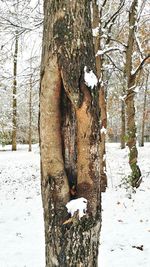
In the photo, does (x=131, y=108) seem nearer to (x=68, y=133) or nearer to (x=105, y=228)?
(x=105, y=228)

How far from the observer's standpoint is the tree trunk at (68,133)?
251cm

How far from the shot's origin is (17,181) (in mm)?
12359

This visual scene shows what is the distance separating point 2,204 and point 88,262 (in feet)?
20.4

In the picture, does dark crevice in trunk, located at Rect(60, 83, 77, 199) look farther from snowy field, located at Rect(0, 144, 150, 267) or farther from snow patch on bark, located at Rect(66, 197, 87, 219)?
snowy field, located at Rect(0, 144, 150, 267)

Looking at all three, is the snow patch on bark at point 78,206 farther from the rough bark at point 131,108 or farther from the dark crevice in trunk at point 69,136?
the rough bark at point 131,108

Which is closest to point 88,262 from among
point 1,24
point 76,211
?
point 76,211

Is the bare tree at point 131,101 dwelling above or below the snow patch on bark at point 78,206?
above

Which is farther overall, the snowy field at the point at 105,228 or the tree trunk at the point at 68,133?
the snowy field at the point at 105,228

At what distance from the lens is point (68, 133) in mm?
2639

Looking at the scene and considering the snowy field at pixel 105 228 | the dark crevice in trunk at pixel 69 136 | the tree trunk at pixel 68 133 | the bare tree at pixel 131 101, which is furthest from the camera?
the bare tree at pixel 131 101

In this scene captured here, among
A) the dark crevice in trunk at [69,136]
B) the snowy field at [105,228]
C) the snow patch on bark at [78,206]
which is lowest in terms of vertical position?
the snowy field at [105,228]

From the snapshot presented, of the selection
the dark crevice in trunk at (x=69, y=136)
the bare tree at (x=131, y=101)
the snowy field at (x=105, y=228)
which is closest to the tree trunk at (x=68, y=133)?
the dark crevice in trunk at (x=69, y=136)

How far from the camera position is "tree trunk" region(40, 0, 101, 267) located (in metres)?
2.51

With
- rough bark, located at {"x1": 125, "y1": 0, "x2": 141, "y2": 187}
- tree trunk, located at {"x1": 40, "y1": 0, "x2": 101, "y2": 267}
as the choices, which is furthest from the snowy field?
tree trunk, located at {"x1": 40, "y1": 0, "x2": 101, "y2": 267}
